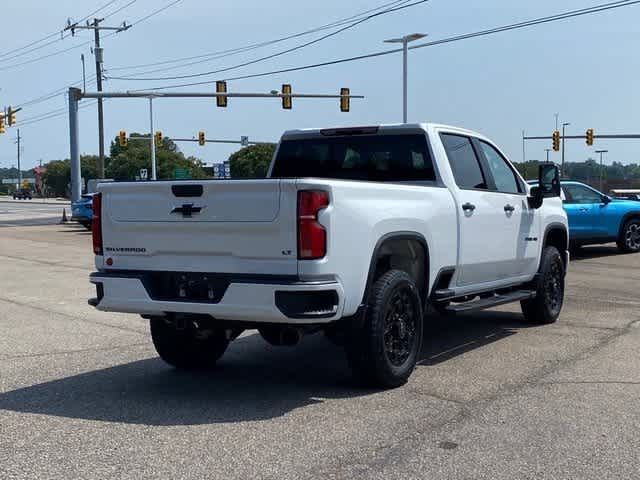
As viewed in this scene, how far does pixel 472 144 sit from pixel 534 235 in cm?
142

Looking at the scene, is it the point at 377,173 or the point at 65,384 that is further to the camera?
the point at 377,173

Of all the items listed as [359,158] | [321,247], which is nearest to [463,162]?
[359,158]

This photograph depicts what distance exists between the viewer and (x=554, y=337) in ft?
27.6

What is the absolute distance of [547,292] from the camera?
29.9 ft

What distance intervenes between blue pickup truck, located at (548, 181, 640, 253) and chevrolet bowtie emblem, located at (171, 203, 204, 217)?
12.7m

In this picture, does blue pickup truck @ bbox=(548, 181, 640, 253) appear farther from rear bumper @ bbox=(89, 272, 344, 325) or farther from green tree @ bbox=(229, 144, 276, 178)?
green tree @ bbox=(229, 144, 276, 178)

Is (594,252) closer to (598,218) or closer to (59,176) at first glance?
(598,218)

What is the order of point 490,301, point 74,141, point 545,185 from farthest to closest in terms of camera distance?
point 74,141 → point 545,185 → point 490,301

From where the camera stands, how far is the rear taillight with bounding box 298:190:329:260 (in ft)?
17.7

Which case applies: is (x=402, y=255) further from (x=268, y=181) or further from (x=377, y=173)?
(x=268, y=181)

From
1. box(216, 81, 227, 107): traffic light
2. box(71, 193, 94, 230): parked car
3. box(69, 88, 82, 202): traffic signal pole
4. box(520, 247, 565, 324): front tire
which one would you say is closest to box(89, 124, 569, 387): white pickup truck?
box(520, 247, 565, 324): front tire

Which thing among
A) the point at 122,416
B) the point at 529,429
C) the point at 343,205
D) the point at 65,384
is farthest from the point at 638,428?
the point at 65,384

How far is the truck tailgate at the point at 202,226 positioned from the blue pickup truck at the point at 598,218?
12.7 meters

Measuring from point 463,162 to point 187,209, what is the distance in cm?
301
